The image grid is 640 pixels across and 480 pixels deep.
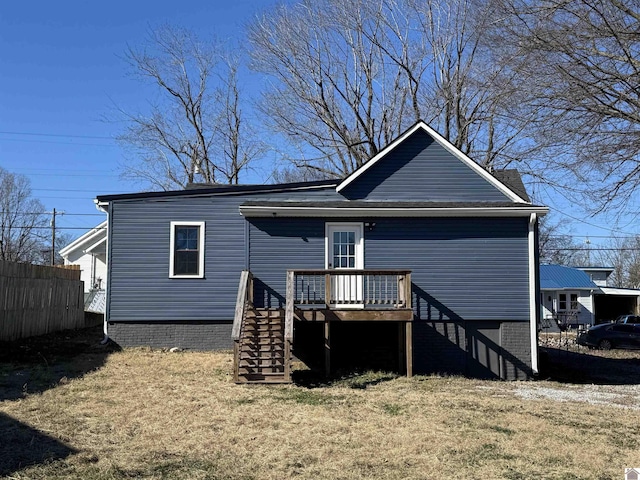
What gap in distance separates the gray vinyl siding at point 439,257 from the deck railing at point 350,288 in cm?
45

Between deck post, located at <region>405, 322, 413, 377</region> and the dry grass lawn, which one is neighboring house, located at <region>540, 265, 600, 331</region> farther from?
deck post, located at <region>405, 322, 413, 377</region>

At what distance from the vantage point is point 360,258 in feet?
48.6

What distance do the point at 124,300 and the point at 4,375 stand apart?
13.7ft

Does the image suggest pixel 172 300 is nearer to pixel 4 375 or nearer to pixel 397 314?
pixel 4 375

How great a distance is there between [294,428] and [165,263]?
8.07 m

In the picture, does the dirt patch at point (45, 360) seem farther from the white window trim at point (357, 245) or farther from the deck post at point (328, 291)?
the white window trim at point (357, 245)

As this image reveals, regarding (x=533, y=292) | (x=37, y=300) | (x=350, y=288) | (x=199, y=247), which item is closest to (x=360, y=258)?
(x=350, y=288)

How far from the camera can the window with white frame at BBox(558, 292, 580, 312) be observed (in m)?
37.2

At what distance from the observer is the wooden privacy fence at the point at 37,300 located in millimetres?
14023

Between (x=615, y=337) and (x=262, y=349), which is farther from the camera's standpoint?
(x=615, y=337)

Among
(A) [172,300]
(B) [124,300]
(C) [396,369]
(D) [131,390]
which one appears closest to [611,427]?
(C) [396,369]

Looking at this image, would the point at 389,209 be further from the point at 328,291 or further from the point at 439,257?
the point at 328,291

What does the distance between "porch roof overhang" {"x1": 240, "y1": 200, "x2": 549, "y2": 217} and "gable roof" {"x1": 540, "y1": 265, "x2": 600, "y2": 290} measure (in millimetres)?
22702

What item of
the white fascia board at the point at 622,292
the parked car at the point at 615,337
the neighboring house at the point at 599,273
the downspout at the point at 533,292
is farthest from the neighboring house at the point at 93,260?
the neighboring house at the point at 599,273
